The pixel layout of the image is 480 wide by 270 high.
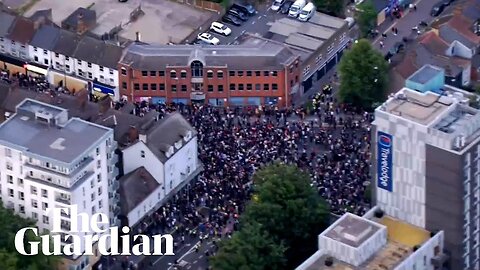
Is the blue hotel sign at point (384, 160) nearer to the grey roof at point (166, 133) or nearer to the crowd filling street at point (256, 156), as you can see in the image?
the crowd filling street at point (256, 156)

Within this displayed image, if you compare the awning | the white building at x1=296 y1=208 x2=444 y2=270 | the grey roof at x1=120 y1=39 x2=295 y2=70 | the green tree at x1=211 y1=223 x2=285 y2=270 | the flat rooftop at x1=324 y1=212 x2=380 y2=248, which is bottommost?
the awning

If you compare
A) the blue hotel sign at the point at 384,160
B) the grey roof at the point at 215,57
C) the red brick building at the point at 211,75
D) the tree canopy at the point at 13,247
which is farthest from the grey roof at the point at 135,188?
the blue hotel sign at the point at 384,160

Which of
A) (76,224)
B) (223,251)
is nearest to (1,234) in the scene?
(76,224)

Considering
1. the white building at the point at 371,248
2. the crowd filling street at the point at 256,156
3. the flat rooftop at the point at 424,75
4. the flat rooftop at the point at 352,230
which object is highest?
the flat rooftop at the point at 424,75

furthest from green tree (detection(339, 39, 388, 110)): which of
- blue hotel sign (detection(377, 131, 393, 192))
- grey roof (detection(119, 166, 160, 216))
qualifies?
blue hotel sign (detection(377, 131, 393, 192))

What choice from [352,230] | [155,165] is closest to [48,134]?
[155,165]

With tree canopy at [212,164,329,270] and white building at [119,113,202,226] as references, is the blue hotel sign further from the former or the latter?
white building at [119,113,202,226]

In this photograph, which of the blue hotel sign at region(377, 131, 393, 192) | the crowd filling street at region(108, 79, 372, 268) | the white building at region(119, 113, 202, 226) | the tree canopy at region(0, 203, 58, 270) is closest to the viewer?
the blue hotel sign at region(377, 131, 393, 192)
